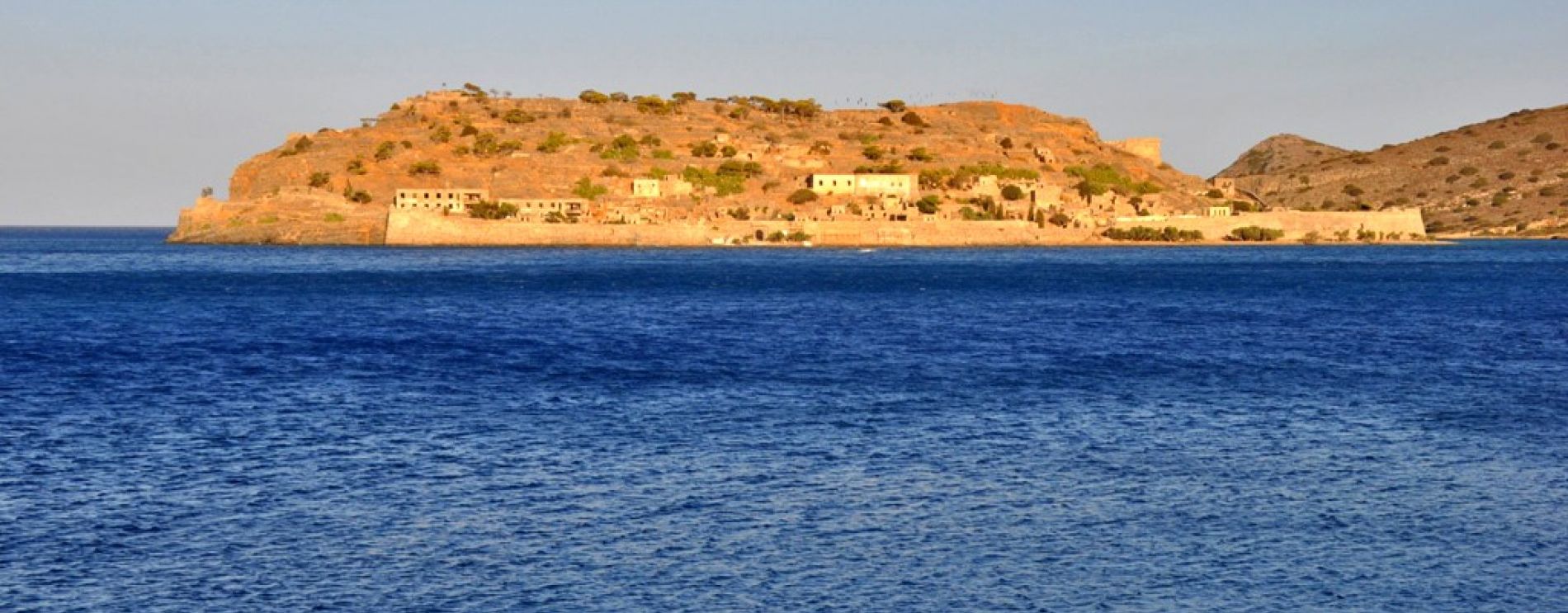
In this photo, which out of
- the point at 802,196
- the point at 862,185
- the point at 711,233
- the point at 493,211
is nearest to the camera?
the point at 711,233

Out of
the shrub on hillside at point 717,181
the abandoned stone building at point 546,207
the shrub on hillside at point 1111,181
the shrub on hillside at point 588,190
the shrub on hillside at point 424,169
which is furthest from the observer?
the shrub on hillside at point 1111,181

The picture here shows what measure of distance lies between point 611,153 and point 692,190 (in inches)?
474

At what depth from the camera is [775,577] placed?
21.1 meters

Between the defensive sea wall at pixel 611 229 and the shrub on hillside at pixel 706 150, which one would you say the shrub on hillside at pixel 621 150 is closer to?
the shrub on hillside at pixel 706 150

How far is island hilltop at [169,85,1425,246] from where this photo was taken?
444ft

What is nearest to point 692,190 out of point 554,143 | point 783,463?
point 554,143

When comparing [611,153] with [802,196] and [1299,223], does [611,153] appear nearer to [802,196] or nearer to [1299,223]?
[802,196]

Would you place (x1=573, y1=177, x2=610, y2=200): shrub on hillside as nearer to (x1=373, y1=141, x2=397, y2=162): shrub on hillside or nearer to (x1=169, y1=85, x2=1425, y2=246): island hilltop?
(x1=169, y1=85, x2=1425, y2=246): island hilltop

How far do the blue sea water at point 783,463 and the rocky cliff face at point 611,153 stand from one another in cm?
8234

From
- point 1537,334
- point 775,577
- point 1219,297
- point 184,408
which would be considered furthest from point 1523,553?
point 1219,297

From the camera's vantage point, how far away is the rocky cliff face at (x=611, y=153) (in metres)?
144

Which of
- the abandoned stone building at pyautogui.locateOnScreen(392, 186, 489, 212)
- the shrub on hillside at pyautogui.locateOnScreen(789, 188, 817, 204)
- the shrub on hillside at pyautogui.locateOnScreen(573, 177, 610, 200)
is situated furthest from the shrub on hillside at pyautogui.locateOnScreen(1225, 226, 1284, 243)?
the abandoned stone building at pyautogui.locateOnScreen(392, 186, 489, 212)

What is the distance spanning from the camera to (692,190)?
476 ft

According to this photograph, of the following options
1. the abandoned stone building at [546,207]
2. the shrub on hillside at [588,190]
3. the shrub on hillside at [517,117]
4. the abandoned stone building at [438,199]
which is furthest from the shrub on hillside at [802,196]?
the shrub on hillside at [517,117]
